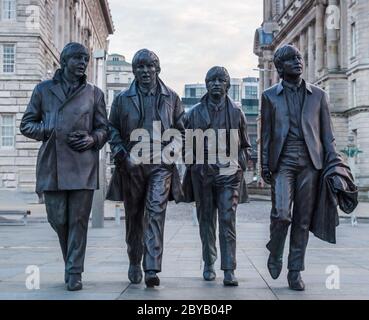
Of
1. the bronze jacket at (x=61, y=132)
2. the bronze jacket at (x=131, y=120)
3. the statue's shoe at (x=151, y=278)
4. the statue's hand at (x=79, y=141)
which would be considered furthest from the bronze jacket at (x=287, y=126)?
the statue's hand at (x=79, y=141)

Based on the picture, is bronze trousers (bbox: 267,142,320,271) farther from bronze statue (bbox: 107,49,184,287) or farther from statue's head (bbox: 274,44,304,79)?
bronze statue (bbox: 107,49,184,287)

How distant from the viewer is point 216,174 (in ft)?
26.1

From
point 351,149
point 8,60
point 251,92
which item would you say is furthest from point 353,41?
point 251,92

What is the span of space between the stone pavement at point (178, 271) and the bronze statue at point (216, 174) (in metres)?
0.60

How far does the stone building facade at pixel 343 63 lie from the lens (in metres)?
53.5

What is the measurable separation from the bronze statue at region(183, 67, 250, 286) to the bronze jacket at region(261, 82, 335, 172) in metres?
0.56

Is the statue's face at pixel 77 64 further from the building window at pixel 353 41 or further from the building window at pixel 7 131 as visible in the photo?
the building window at pixel 353 41

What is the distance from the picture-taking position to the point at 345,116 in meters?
57.1

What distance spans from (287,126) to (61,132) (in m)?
Answer: 2.45

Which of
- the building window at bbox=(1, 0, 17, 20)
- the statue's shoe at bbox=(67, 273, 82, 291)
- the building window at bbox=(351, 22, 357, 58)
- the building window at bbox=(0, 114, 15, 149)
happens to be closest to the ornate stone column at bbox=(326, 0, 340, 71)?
the building window at bbox=(351, 22, 357, 58)

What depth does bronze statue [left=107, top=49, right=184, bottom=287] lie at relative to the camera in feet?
23.9

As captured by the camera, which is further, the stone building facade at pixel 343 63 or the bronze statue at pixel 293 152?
the stone building facade at pixel 343 63
